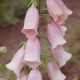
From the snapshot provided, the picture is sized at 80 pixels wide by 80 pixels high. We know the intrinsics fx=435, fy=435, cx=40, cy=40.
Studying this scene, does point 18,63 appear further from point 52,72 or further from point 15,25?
point 15,25

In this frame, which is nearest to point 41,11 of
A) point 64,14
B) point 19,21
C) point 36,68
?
point 64,14

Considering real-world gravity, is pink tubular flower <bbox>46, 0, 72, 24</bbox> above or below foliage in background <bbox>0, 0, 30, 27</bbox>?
above

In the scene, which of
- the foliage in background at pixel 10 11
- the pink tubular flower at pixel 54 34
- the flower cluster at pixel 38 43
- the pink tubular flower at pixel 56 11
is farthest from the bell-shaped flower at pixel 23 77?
the foliage in background at pixel 10 11

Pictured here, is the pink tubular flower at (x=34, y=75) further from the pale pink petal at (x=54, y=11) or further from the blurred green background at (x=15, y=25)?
the blurred green background at (x=15, y=25)

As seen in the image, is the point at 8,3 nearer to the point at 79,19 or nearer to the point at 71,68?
the point at 79,19

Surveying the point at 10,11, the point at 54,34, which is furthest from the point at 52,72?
the point at 10,11

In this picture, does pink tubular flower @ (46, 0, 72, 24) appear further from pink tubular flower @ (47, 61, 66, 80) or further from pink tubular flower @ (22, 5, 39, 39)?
pink tubular flower @ (47, 61, 66, 80)

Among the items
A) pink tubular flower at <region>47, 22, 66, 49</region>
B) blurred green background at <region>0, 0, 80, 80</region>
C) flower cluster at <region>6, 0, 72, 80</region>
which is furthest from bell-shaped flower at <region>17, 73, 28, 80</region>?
blurred green background at <region>0, 0, 80, 80</region>
